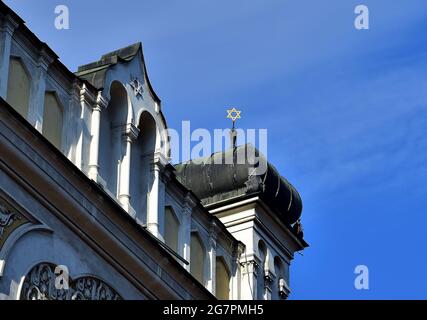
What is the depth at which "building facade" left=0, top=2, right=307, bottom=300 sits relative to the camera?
70.0 feet

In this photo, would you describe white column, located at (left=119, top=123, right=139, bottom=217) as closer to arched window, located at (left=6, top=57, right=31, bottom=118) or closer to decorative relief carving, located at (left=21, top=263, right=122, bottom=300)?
decorative relief carving, located at (left=21, top=263, right=122, bottom=300)

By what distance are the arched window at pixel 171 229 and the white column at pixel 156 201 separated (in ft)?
1.18

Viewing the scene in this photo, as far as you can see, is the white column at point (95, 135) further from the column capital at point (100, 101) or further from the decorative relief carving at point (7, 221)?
the decorative relief carving at point (7, 221)

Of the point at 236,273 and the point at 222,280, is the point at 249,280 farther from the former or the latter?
the point at 222,280

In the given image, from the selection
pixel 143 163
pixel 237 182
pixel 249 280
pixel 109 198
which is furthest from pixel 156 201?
pixel 237 182

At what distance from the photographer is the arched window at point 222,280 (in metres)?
26.6

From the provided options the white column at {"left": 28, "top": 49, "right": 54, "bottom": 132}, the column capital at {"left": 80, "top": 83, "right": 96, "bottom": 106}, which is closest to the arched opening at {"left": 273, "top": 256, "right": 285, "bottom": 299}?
the column capital at {"left": 80, "top": 83, "right": 96, "bottom": 106}

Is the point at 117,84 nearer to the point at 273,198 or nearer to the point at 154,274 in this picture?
the point at 154,274

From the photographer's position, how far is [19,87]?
22422 mm

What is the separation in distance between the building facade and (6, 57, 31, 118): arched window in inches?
0.5

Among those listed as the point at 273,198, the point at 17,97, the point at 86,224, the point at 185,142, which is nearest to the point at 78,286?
the point at 86,224
